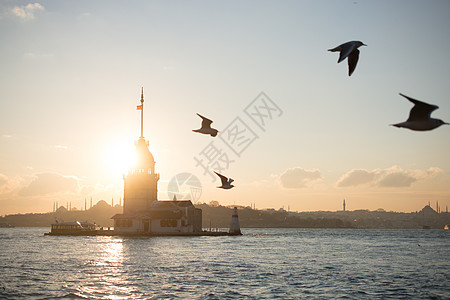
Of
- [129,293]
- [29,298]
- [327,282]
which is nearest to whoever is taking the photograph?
[29,298]

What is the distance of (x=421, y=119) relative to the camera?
13.4 meters

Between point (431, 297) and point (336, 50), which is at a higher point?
point (336, 50)

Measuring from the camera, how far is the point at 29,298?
2722cm

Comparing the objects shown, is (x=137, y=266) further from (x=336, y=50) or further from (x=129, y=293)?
(x=336, y=50)

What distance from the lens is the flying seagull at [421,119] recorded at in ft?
42.9

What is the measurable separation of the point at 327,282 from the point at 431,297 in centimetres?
708

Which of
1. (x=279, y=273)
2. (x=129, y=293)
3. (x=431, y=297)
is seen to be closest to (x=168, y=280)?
(x=129, y=293)

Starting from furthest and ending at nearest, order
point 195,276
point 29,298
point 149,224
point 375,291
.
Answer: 1. point 149,224
2. point 195,276
3. point 375,291
4. point 29,298

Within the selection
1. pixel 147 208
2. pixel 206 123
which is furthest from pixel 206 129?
pixel 147 208

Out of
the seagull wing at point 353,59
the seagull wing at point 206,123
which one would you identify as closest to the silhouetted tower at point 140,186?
the seagull wing at point 206,123

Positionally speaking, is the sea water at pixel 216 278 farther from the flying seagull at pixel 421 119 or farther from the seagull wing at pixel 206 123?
the flying seagull at pixel 421 119

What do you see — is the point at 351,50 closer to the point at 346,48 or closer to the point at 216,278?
the point at 346,48

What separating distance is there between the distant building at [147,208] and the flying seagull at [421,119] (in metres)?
81.6

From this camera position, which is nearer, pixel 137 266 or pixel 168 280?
pixel 168 280
